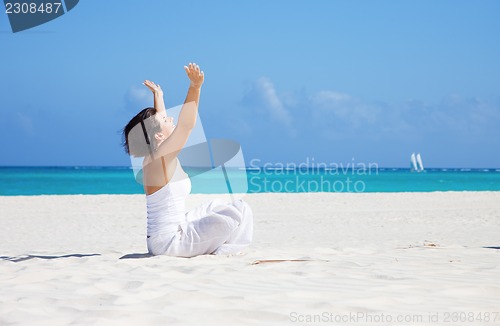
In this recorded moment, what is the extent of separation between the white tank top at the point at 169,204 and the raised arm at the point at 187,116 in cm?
28

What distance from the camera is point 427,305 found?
326 centimetres

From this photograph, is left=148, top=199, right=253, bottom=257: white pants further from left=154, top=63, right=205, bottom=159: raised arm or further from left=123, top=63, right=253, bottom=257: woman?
left=154, top=63, right=205, bottom=159: raised arm

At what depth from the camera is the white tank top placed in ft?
16.9

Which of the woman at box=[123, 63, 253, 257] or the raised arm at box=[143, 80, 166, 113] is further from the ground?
the raised arm at box=[143, 80, 166, 113]

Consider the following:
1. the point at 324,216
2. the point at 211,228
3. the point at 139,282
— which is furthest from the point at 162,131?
the point at 324,216

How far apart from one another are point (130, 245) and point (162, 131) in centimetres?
346

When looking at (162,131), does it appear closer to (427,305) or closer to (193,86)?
(193,86)

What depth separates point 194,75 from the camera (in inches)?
186

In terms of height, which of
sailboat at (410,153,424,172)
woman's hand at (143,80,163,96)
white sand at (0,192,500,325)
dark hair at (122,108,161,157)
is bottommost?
sailboat at (410,153,424,172)

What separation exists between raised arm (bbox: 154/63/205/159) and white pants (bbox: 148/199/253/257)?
692 mm

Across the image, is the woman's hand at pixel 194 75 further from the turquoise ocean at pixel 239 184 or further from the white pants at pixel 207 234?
the turquoise ocean at pixel 239 184

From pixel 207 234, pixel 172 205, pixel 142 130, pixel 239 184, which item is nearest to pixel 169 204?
pixel 172 205

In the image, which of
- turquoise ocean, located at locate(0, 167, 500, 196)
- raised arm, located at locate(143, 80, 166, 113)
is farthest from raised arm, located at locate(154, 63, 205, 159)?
turquoise ocean, located at locate(0, 167, 500, 196)

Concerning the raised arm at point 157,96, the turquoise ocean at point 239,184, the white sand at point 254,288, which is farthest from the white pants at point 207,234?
the turquoise ocean at point 239,184
